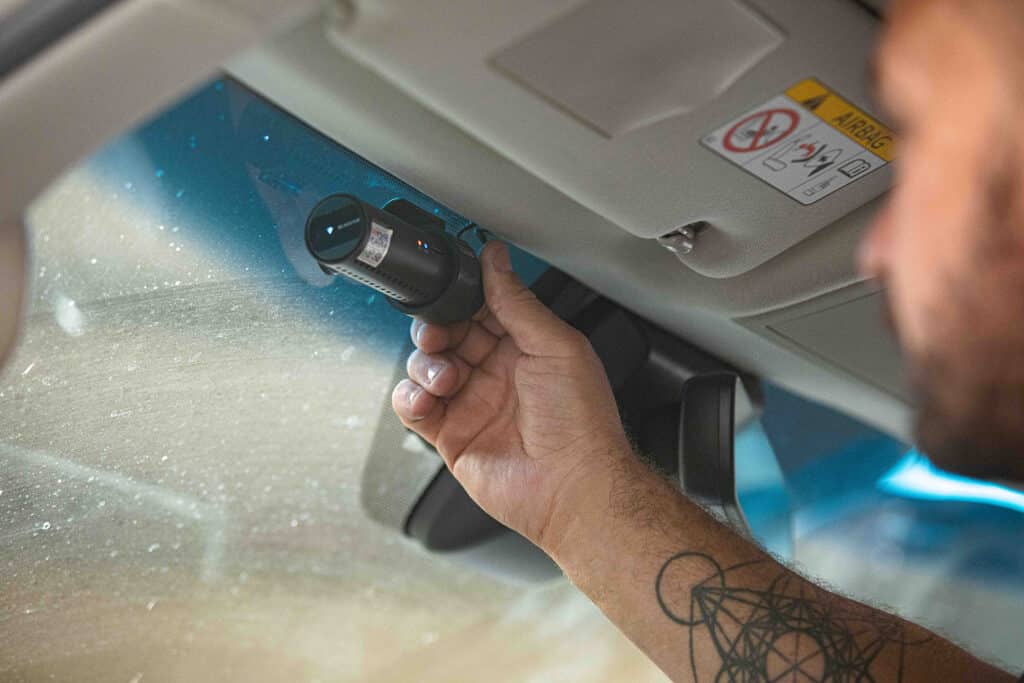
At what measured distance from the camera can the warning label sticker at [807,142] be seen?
92 centimetres

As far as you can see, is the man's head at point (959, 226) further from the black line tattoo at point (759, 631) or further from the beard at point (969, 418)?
the black line tattoo at point (759, 631)

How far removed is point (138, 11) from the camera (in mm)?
708

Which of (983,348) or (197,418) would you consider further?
(197,418)

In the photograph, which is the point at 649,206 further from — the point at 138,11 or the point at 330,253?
the point at 138,11

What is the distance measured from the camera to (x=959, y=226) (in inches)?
31.1

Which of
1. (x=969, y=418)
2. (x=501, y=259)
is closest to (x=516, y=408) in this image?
(x=501, y=259)

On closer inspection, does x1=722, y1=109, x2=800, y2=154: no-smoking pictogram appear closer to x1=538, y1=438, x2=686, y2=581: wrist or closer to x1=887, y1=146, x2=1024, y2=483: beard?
x1=887, y1=146, x2=1024, y2=483: beard

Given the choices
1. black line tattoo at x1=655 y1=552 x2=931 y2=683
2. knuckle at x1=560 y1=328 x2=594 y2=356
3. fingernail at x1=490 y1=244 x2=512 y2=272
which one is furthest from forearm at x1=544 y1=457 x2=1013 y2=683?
fingernail at x1=490 y1=244 x2=512 y2=272

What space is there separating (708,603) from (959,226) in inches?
24.9

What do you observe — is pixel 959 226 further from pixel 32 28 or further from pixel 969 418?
pixel 32 28

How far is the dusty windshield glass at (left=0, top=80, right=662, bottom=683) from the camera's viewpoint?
40.6 inches

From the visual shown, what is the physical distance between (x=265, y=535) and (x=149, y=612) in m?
0.18

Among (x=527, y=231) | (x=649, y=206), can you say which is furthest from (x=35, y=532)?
(x=649, y=206)

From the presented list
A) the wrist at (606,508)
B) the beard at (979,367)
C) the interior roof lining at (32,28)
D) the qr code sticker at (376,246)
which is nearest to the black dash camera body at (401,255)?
the qr code sticker at (376,246)
